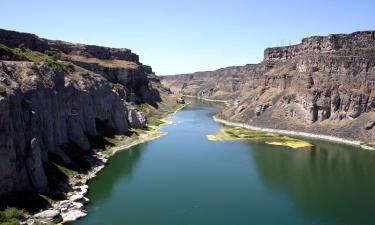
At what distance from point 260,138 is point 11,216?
7768cm

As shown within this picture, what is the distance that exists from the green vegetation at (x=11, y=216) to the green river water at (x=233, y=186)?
6.75 metres

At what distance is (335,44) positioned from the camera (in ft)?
454

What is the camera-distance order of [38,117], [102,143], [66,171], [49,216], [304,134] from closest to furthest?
1. [49,216]
2. [38,117]
3. [66,171]
4. [102,143]
5. [304,134]

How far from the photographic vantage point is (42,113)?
6297 centimetres

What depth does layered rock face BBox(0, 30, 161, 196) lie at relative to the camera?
49.7 m

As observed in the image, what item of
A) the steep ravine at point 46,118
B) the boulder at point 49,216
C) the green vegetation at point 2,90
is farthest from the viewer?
the steep ravine at point 46,118

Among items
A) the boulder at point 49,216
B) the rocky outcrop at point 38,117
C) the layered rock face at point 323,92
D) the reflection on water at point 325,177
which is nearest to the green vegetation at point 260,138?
the reflection on water at point 325,177

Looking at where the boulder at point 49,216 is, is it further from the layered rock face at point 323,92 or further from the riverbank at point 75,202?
the layered rock face at point 323,92

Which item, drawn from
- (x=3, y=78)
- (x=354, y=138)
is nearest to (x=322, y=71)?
(x=354, y=138)

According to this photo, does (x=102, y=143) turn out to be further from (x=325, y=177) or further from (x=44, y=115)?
(x=325, y=177)

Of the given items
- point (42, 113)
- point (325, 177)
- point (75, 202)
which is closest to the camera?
point (75, 202)

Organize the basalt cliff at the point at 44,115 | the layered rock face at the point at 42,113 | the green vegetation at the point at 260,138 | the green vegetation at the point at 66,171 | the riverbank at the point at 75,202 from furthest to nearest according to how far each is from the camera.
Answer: the green vegetation at the point at 260,138 < the green vegetation at the point at 66,171 < the basalt cliff at the point at 44,115 < the layered rock face at the point at 42,113 < the riverbank at the point at 75,202

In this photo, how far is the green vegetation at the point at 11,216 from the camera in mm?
43356

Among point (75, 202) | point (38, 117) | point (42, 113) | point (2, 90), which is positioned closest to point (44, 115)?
point (42, 113)
